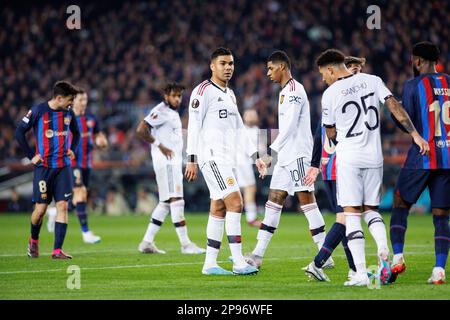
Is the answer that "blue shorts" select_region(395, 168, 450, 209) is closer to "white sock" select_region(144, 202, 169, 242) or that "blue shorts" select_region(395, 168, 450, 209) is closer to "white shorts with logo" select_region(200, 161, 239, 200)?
"white shorts with logo" select_region(200, 161, 239, 200)

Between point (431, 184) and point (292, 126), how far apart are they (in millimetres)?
1972

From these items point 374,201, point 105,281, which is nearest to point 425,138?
point 374,201

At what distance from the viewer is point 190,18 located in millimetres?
33781

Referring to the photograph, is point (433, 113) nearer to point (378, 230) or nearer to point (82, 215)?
point (378, 230)

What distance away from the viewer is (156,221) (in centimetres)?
1342

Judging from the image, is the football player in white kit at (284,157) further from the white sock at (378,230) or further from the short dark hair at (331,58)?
the white sock at (378,230)

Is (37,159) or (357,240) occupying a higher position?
(37,159)

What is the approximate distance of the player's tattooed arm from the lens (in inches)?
334

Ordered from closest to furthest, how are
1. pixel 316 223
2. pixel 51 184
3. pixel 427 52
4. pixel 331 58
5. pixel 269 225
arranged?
1. pixel 331 58
2. pixel 427 52
3. pixel 269 225
4. pixel 316 223
5. pixel 51 184

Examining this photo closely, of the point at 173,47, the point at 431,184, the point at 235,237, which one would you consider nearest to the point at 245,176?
the point at 235,237

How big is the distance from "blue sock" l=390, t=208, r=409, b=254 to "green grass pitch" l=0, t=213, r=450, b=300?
39cm

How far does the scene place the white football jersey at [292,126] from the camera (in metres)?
10.2

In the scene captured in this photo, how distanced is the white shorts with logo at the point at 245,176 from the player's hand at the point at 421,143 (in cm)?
1178

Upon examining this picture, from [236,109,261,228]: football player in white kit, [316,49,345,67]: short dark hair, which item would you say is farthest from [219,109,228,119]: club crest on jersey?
[236,109,261,228]: football player in white kit
